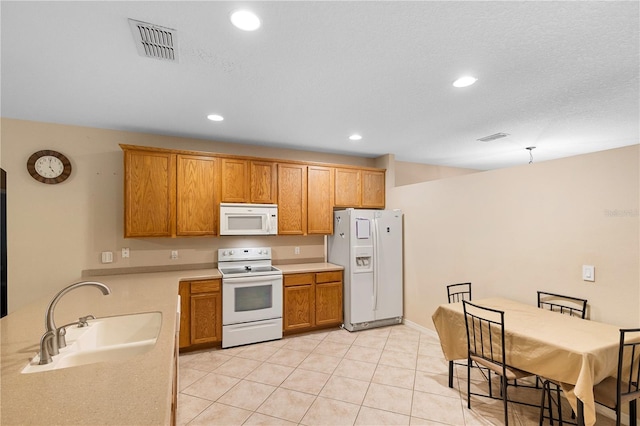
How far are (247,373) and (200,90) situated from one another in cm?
273

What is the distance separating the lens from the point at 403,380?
287 cm

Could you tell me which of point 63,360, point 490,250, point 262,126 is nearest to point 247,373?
point 63,360

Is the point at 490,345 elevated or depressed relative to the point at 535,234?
depressed

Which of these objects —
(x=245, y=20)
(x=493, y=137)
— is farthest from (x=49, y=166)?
(x=493, y=137)

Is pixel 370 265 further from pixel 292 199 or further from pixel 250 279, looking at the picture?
pixel 250 279

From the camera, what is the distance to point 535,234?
2.85 metres

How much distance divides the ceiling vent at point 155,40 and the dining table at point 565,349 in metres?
3.03

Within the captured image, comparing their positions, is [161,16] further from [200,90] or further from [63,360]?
[63,360]

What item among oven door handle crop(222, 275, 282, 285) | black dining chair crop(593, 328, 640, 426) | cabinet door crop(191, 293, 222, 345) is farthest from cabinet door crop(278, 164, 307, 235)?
black dining chair crop(593, 328, 640, 426)

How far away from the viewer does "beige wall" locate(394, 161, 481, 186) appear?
211 inches

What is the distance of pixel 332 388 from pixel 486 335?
1.43 metres

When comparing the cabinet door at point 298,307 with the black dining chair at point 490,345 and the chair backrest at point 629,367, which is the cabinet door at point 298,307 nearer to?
the black dining chair at point 490,345

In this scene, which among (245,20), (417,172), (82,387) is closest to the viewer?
(82,387)

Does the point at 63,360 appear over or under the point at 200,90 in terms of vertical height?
under
